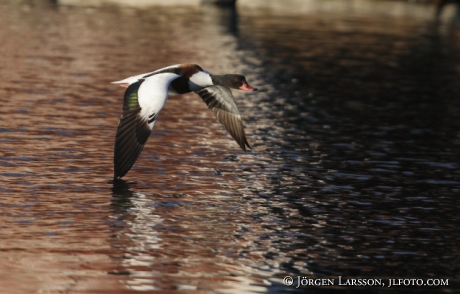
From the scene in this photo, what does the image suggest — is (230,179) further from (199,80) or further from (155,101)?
(155,101)

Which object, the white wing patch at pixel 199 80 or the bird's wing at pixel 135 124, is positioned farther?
the white wing patch at pixel 199 80

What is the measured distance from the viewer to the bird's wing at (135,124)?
17250 millimetres

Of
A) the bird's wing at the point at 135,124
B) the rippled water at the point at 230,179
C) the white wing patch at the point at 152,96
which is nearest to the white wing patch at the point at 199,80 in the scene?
the white wing patch at the point at 152,96

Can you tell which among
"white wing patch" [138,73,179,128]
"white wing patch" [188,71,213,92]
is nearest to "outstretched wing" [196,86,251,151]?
"white wing patch" [188,71,213,92]

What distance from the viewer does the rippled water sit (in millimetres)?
13602

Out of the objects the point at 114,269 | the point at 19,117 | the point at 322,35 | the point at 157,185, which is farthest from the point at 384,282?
the point at 322,35

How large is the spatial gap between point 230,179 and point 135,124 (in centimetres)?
264

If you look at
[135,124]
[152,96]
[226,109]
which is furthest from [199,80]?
[135,124]

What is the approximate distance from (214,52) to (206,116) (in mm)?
16410

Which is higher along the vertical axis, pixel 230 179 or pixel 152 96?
pixel 152 96

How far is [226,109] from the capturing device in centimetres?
1938

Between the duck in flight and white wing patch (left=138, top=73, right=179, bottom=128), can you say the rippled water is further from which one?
white wing patch (left=138, top=73, right=179, bottom=128)

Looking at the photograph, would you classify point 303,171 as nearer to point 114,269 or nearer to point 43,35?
point 114,269

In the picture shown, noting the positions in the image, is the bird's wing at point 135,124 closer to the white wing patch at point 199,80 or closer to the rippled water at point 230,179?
the rippled water at point 230,179
